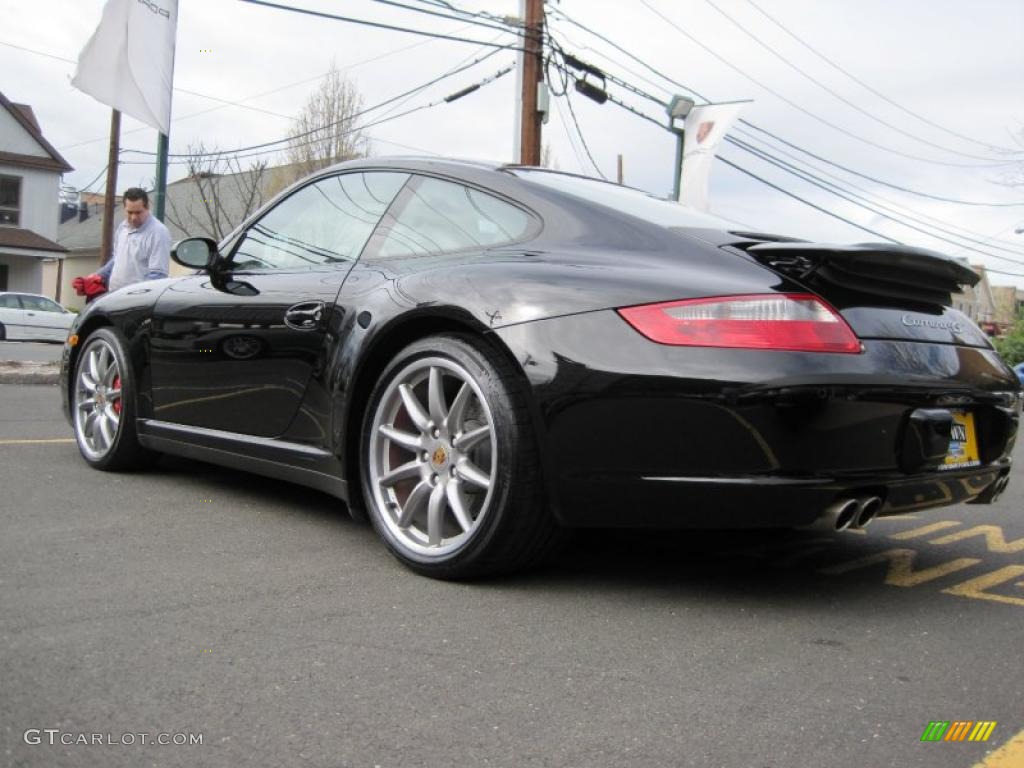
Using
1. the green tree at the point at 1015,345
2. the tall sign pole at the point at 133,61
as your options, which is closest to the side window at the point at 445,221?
the tall sign pole at the point at 133,61

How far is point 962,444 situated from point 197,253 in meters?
3.06

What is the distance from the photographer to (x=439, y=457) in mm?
3271

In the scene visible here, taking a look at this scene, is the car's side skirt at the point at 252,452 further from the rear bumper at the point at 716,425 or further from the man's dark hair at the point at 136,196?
the man's dark hair at the point at 136,196

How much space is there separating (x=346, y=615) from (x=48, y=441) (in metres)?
3.81

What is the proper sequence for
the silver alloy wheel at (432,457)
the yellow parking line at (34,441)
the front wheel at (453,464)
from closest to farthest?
the front wheel at (453,464) → the silver alloy wheel at (432,457) → the yellow parking line at (34,441)

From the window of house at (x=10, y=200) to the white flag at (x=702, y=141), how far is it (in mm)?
25357

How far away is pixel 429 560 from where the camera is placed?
3.21 meters

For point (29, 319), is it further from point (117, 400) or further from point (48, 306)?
point (117, 400)

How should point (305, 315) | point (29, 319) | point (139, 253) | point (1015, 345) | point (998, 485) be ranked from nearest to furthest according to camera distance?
point (998, 485)
point (305, 315)
point (139, 253)
point (1015, 345)
point (29, 319)

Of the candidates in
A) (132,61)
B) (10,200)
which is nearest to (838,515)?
(132,61)

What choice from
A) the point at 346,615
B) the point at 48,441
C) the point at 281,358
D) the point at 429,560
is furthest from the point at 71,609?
the point at 48,441

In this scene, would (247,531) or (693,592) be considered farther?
(247,531)

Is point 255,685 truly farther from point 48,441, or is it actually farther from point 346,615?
point 48,441

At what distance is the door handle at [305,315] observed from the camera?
12.3 feet
